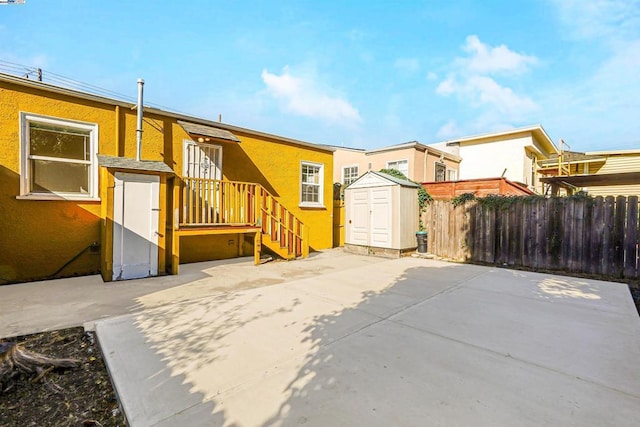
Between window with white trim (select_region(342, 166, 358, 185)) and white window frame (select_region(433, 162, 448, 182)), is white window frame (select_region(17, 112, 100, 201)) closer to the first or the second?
window with white trim (select_region(342, 166, 358, 185))

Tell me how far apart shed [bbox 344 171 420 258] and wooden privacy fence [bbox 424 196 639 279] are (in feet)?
2.83

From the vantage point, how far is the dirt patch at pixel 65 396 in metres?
1.94

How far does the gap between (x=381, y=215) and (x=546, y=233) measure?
4.25m

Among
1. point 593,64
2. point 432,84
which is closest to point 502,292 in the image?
point 593,64

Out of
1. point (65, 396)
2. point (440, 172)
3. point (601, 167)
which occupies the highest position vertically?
point (601, 167)

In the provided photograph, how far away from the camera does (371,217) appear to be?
955 cm

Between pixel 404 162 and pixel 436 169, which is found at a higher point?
pixel 404 162

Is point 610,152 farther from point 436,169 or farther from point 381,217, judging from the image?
point 381,217

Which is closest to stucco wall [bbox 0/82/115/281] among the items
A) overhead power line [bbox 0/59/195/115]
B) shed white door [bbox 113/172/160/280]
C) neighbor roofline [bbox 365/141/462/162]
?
overhead power line [bbox 0/59/195/115]

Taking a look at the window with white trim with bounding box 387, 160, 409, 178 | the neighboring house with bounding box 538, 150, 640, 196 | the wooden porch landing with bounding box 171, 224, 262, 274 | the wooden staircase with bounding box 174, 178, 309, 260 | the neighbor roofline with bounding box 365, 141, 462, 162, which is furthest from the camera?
the neighboring house with bounding box 538, 150, 640, 196

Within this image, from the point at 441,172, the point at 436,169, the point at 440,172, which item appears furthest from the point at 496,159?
the point at 436,169

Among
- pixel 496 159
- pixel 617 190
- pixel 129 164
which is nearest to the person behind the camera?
pixel 129 164

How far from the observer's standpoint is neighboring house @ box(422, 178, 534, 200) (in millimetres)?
10863

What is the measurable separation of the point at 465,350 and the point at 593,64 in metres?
12.3
